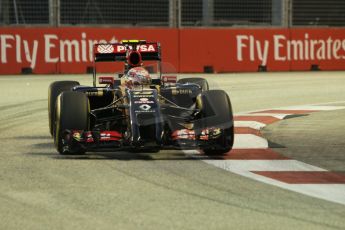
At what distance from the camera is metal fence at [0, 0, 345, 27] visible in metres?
22.8

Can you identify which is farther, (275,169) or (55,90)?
(55,90)

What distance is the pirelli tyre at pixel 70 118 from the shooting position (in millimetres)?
9148

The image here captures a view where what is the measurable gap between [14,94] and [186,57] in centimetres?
722

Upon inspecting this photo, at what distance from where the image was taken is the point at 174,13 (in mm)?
24109

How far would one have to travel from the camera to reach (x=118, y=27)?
2347 centimetres

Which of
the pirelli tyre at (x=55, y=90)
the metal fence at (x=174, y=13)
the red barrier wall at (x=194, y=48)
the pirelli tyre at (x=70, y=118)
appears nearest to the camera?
the pirelli tyre at (x=70, y=118)

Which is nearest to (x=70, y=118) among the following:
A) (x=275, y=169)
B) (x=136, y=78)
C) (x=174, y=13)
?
(x=136, y=78)

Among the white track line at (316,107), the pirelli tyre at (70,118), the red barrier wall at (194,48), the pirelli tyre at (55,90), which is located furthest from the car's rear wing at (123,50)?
the red barrier wall at (194,48)

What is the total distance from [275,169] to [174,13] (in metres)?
16.1

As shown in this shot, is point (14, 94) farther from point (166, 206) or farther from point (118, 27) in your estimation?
point (166, 206)

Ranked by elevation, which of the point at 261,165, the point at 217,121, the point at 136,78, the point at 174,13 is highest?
the point at 174,13

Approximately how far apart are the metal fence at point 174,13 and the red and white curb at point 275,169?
482 inches

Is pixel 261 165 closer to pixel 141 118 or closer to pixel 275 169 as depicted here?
pixel 275 169

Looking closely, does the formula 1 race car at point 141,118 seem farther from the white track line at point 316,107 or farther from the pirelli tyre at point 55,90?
the white track line at point 316,107
